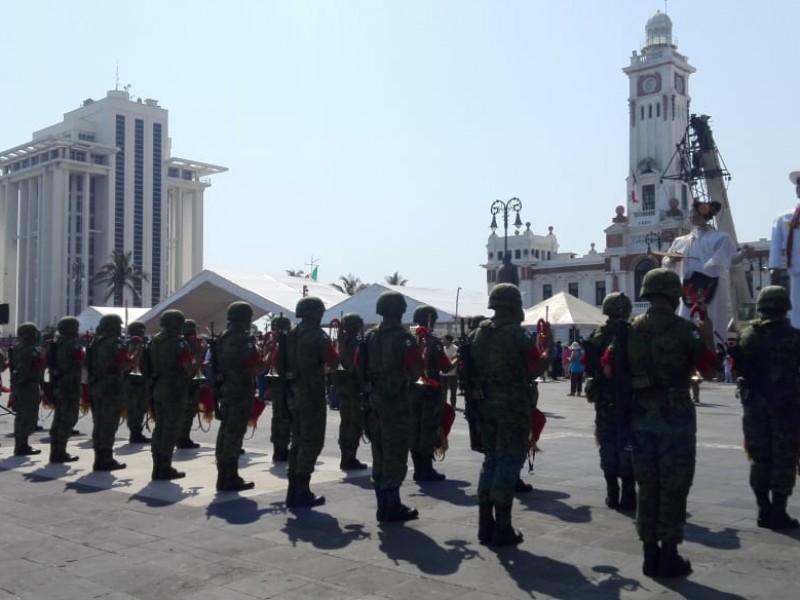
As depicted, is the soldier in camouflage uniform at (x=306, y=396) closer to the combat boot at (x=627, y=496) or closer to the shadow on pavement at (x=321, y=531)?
the shadow on pavement at (x=321, y=531)

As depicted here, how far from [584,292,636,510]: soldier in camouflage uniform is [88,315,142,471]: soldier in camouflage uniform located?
19.4 feet

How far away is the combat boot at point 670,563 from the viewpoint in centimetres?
521

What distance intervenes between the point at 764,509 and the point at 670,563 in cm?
181

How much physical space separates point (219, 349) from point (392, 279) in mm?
76049

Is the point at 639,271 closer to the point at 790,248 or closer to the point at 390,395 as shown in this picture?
the point at 790,248

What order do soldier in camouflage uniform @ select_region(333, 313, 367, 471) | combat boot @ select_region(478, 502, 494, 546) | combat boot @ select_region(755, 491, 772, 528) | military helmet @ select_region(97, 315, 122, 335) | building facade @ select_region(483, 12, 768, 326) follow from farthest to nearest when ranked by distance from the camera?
building facade @ select_region(483, 12, 768, 326) → military helmet @ select_region(97, 315, 122, 335) → soldier in camouflage uniform @ select_region(333, 313, 367, 471) → combat boot @ select_region(755, 491, 772, 528) → combat boot @ select_region(478, 502, 494, 546)

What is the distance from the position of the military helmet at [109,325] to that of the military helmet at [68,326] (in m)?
0.68

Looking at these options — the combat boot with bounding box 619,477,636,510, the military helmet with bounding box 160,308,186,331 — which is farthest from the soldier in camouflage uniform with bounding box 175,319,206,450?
the combat boot with bounding box 619,477,636,510

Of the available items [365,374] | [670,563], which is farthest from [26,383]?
[670,563]

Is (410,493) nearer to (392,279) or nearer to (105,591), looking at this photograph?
(105,591)

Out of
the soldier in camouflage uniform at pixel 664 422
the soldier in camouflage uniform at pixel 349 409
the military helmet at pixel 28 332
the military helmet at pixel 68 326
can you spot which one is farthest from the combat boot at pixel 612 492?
the military helmet at pixel 28 332

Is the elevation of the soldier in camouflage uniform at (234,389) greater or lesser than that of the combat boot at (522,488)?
greater

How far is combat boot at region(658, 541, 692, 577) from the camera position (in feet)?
17.1

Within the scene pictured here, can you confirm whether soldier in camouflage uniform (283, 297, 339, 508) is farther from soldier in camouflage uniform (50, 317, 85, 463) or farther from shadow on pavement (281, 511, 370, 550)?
soldier in camouflage uniform (50, 317, 85, 463)
